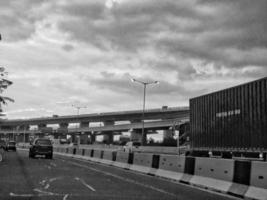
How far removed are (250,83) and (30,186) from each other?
11438mm

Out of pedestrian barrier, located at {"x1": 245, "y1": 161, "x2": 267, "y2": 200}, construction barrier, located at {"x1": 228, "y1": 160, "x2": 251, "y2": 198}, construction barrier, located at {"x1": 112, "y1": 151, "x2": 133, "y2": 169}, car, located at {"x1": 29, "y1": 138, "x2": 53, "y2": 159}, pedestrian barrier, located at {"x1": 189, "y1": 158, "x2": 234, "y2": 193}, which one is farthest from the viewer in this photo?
car, located at {"x1": 29, "y1": 138, "x2": 53, "y2": 159}

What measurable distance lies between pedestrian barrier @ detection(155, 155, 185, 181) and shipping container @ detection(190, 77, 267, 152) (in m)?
4.40

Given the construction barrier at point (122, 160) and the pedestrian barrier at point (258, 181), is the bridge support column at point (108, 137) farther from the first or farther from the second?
the pedestrian barrier at point (258, 181)

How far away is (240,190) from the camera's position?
1180 cm

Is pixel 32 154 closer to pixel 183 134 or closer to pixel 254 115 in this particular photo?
pixel 183 134

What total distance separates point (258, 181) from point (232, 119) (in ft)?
36.7

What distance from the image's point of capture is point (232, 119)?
21969 mm

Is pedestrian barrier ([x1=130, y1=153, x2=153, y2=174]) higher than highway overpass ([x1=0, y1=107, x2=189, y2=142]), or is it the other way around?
highway overpass ([x1=0, y1=107, x2=189, y2=142])

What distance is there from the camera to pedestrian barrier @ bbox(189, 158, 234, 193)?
1266 cm

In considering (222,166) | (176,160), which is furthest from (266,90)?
(222,166)

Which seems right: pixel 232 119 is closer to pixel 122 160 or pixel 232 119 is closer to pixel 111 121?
pixel 122 160

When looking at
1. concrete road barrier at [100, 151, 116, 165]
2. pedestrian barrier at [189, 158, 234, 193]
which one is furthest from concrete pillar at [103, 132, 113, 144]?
pedestrian barrier at [189, 158, 234, 193]

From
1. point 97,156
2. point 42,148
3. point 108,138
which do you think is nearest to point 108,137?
point 108,138

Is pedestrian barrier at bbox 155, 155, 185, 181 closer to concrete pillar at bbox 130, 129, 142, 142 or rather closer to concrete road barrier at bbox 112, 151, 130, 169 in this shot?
concrete road barrier at bbox 112, 151, 130, 169
